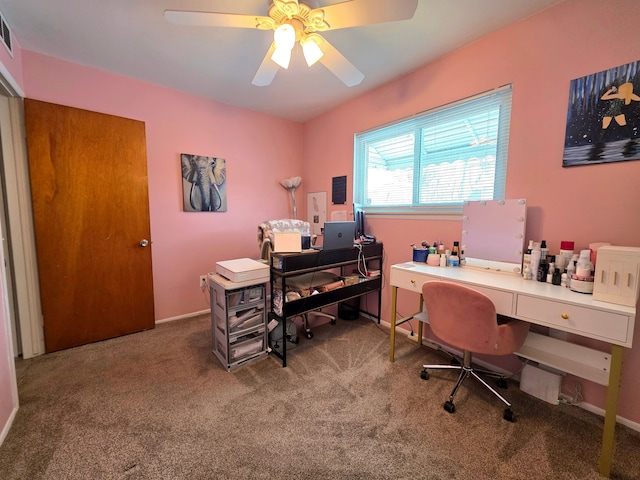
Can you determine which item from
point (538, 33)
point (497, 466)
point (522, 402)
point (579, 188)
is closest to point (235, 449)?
point (497, 466)

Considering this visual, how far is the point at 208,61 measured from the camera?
2.16 metres

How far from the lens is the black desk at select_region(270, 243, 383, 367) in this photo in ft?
6.54

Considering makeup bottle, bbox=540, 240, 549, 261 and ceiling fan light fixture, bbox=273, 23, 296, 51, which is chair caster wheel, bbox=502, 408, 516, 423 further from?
ceiling fan light fixture, bbox=273, 23, 296, 51

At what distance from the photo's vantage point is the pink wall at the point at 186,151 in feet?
7.41

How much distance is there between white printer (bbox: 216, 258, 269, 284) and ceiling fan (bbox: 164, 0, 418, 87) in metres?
1.37

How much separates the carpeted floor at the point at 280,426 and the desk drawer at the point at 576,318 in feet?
2.10

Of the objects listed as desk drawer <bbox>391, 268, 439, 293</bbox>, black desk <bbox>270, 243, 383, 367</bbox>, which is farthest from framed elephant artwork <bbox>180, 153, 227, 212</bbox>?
desk drawer <bbox>391, 268, 439, 293</bbox>

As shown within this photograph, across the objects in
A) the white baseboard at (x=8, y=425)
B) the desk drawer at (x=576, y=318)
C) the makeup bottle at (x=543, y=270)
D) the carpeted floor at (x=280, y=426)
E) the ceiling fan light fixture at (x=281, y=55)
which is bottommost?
the carpeted floor at (x=280, y=426)

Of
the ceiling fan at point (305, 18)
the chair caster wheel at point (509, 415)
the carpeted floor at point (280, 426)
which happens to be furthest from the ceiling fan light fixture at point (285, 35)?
the chair caster wheel at point (509, 415)

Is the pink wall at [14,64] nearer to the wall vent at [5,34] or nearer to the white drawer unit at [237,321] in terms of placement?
Answer: the wall vent at [5,34]

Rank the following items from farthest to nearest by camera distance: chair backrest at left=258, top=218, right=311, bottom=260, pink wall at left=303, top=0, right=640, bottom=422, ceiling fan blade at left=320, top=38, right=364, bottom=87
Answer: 1. chair backrest at left=258, top=218, right=311, bottom=260
2. ceiling fan blade at left=320, top=38, right=364, bottom=87
3. pink wall at left=303, top=0, right=640, bottom=422

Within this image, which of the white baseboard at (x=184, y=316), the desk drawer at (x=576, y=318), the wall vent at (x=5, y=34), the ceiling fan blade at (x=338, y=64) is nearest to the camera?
the desk drawer at (x=576, y=318)

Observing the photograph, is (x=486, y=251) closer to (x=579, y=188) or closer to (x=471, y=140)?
(x=579, y=188)

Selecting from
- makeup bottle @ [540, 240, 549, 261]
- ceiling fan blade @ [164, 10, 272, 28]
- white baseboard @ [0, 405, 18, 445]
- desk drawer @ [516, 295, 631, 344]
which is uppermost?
ceiling fan blade @ [164, 10, 272, 28]
